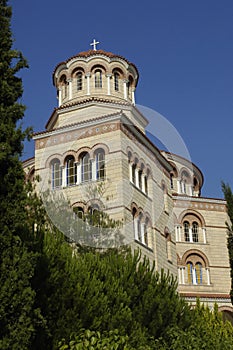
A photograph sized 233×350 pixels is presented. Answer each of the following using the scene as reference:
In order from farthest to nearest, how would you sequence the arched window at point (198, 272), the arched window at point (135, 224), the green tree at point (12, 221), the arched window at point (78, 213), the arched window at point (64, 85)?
1. the arched window at point (198, 272)
2. the arched window at point (64, 85)
3. the arched window at point (135, 224)
4. the arched window at point (78, 213)
5. the green tree at point (12, 221)

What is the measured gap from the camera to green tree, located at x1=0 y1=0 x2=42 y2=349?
1009cm

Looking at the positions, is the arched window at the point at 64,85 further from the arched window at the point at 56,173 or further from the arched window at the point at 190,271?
the arched window at the point at 190,271

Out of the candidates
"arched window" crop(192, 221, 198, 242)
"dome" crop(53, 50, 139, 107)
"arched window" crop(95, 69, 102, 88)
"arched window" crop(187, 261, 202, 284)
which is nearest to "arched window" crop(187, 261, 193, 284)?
"arched window" crop(187, 261, 202, 284)

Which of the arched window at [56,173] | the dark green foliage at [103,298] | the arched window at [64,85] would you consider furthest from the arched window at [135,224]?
Result: the arched window at [64,85]

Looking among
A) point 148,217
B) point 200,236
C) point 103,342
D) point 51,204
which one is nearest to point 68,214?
point 51,204

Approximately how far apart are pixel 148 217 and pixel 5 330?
1430 centimetres

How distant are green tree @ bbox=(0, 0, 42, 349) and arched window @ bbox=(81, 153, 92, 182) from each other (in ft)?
36.7

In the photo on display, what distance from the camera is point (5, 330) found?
10.0 m

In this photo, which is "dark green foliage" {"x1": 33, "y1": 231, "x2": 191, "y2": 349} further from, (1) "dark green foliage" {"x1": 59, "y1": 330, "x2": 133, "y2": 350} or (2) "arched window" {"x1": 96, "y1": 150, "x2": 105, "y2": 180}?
(2) "arched window" {"x1": 96, "y1": 150, "x2": 105, "y2": 180}

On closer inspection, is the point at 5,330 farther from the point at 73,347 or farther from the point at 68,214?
the point at 68,214

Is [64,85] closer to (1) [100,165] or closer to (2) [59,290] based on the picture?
(1) [100,165]

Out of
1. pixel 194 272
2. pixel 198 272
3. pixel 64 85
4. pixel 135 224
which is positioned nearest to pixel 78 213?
pixel 135 224

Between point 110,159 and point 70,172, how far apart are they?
1971 mm

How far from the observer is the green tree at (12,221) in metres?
10.1
